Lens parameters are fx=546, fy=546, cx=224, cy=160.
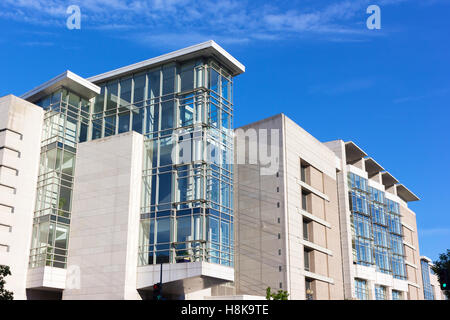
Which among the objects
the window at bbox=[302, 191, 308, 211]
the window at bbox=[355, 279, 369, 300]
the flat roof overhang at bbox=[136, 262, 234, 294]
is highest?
the window at bbox=[302, 191, 308, 211]

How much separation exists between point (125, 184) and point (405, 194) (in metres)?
68.2

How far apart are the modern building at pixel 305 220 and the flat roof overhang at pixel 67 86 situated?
17151mm

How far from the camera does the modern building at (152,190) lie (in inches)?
1735

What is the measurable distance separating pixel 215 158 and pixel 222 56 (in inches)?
373

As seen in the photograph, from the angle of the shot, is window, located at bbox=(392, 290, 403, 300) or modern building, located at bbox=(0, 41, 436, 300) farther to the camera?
window, located at bbox=(392, 290, 403, 300)

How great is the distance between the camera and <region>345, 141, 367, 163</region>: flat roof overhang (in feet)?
244

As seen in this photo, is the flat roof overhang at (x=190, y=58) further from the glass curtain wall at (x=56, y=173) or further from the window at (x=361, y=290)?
the window at (x=361, y=290)

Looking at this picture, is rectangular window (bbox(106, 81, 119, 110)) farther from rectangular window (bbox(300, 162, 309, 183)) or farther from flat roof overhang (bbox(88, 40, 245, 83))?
rectangular window (bbox(300, 162, 309, 183))

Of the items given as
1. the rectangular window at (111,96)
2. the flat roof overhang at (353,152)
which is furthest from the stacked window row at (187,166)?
the flat roof overhang at (353,152)

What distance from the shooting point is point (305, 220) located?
5938cm

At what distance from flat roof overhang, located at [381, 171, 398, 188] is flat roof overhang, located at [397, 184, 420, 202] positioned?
5406 millimetres

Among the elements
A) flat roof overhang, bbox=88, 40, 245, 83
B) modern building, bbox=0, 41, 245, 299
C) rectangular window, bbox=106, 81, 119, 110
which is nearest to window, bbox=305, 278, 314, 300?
modern building, bbox=0, 41, 245, 299

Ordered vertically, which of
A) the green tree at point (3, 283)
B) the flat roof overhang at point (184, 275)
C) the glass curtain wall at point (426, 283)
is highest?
the glass curtain wall at point (426, 283)
